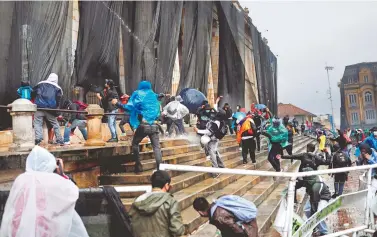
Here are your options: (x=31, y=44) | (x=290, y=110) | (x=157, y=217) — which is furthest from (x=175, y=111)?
(x=290, y=110)

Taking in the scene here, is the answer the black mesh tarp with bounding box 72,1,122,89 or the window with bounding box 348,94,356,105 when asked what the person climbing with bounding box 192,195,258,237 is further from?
the window with bounding box 348,94,356,105

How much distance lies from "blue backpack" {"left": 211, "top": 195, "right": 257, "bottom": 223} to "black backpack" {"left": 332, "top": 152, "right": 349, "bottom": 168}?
6010mm

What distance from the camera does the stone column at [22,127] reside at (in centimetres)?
535

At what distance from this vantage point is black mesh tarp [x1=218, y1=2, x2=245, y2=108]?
2244cm

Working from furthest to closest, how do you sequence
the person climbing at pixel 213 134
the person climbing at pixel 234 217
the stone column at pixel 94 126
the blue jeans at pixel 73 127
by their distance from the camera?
1. the blue jeans at pixel 73 127
2. the person climbing at pixel 213 134
3. the stone column at pixel 94 126
4. the person climbing at pixel 234 217

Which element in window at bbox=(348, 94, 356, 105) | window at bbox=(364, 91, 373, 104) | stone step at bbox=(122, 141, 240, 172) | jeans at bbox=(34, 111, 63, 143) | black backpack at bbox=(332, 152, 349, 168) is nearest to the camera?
stone step at bbox=(122, 141, 240, 172)

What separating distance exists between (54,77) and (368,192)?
530 centimetres

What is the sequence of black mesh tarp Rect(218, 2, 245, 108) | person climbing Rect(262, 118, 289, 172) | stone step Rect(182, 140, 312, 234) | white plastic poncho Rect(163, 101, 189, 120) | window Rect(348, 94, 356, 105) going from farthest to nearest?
window Rect(348, 94, 356, 105), black mesh tarp Rect(218, 2, 245, 108), white plastic poncho Rect(163, 101, 189, 120), person climbing Rect(262, 118, 289, 172), stone step Rect(182, 140, 312, 234)

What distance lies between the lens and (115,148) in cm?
627

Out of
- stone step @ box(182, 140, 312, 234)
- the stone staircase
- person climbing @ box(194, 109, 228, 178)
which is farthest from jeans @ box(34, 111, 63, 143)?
stone step @ box(182, 140, 312, 234)

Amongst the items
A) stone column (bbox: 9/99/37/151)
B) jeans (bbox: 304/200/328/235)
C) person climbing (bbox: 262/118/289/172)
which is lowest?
jeans (bbox: 304/200/328/235)

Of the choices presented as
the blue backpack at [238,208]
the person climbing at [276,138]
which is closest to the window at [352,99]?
the person climbing at [276,138]

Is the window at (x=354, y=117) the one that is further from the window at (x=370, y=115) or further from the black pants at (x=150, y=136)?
the black pants at (x=150, y=136)

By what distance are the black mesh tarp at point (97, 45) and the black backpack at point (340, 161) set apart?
6.83m
